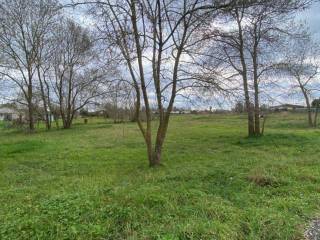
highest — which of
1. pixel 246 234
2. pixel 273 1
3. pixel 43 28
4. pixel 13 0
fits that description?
pixel 13 0

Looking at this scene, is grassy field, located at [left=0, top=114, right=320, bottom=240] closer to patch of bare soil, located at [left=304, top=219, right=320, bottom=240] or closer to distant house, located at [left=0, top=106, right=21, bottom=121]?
patch of bare soil, located at [left=304, top=219, right=320, bottom=240]

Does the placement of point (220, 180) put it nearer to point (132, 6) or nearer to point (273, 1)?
point (273, 1)

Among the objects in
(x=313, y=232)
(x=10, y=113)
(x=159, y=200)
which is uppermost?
(x=10, y=113)

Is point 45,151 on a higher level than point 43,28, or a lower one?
lower

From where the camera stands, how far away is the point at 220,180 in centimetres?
575

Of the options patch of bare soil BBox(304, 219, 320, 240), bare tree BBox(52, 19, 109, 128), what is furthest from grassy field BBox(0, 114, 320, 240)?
bare tree BBox(52, 19, 109, 128)

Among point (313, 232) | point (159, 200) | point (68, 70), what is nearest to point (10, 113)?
point (68, 70)

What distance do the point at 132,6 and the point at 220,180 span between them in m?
4.73

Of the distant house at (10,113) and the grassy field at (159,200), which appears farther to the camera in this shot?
the distant house at (10,113)

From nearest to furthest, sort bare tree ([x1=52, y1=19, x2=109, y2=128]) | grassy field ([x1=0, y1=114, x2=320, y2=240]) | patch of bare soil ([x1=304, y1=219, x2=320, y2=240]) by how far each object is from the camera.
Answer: patch of bare soil ([x1=304, y1=219, x2=320, y2=240]), grassy field ([x1=0, y1=114, x2=320, y2=240]), bare tree ([x1=52, y1=19, x2=109, y2=128])

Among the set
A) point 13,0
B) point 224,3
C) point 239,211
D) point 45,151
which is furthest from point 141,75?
point 13,0

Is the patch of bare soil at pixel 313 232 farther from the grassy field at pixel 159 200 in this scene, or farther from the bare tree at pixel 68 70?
the bare tree at pixel 68 70

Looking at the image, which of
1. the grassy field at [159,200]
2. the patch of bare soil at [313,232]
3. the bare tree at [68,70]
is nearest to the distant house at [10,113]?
the bare tree at [68,70]

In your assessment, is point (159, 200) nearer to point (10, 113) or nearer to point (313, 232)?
point (313, 232)
